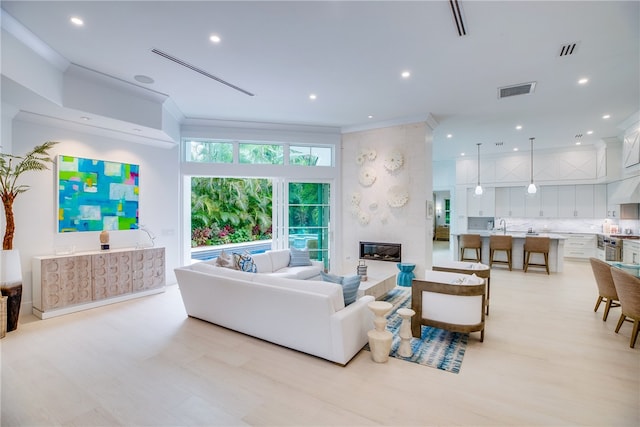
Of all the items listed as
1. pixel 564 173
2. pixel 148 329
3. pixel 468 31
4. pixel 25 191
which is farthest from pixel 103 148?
pixel 564 173

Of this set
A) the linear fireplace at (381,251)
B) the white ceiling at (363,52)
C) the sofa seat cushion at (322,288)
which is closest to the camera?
the white ceiling at (363,52)

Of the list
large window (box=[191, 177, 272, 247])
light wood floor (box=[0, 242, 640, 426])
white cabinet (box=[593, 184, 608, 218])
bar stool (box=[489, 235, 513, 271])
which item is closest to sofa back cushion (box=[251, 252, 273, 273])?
light wood floor (box=[0, 242, 640, 426])

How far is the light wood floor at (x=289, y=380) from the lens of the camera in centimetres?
215

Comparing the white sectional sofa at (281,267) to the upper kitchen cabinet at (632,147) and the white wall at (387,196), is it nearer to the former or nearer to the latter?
the white wall at (387,196)

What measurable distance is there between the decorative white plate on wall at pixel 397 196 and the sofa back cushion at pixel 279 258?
2.36 metres

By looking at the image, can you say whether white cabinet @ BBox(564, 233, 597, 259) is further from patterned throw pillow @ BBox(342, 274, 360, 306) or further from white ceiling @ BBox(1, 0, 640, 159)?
patterned throw pillow @ BBox(342, 274, 360, 306)

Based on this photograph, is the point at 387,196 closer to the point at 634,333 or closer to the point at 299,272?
the point at 299,272

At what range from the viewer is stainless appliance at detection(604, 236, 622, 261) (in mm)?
6652

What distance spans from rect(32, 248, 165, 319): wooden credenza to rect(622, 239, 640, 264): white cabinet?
925 centimetres

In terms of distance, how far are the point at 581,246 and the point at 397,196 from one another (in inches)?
240

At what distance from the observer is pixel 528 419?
2105 mm

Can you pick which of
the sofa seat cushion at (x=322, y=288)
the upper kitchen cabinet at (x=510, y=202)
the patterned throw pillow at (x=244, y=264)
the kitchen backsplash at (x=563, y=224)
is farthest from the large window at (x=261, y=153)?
the kitchen backsplash at (x=563, y=224)

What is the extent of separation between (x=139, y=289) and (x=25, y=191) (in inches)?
83.5

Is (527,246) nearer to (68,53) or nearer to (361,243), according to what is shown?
(361,243)
